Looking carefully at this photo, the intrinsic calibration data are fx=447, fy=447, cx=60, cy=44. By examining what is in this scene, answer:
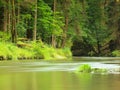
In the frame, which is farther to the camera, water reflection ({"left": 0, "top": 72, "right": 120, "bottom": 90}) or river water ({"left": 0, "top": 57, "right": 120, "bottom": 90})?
river water ({"left": 0, "top": 57, "right": 120, "bottom": 90})

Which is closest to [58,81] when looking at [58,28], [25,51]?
[25,51]

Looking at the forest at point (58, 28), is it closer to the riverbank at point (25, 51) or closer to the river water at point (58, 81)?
the riverbank at point (25, 51)

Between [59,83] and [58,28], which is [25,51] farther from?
[59,83]

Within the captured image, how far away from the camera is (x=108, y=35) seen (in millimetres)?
80000

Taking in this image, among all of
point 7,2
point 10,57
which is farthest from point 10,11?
point 10,57

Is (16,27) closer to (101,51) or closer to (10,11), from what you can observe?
(10,11)

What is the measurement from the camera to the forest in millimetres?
47531

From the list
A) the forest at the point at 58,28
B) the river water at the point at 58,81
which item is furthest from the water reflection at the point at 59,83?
the forest at the point at 58,28

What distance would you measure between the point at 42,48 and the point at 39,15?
12.0 metres

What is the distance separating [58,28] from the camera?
2324 inches

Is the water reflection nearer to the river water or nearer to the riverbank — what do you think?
the river water

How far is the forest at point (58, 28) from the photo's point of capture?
47531 mm

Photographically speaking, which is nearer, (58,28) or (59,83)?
(59,83)

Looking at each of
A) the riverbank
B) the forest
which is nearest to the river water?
the riverbank
